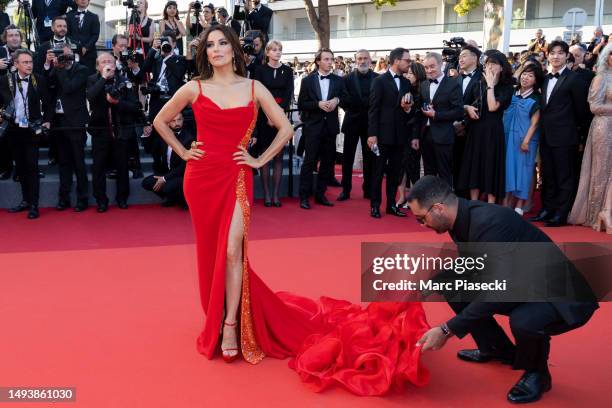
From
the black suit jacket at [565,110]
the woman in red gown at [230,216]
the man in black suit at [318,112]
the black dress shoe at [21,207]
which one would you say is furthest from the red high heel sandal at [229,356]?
the black suit jacket at [565,110]

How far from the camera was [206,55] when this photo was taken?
3.54 meters

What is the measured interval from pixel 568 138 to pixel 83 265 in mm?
4792

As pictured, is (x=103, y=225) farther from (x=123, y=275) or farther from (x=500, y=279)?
(x=500, y=279)

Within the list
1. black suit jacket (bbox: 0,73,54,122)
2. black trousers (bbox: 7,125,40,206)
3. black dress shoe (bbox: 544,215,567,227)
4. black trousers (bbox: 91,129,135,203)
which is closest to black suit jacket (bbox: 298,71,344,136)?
black trousers (bbox: 91,129,135,203)

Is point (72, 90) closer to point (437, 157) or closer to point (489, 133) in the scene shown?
point (437, 157)

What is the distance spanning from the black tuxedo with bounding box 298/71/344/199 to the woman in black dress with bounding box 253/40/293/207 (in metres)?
0.19

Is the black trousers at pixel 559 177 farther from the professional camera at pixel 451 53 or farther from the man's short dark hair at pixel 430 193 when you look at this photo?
the man's short dark hair at pixel 430 193

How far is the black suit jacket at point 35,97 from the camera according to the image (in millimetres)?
6730

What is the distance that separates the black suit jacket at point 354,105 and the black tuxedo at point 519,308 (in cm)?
482

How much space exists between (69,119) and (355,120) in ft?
10.5

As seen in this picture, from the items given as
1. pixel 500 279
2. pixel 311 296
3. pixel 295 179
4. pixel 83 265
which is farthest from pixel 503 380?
pixel 295 179

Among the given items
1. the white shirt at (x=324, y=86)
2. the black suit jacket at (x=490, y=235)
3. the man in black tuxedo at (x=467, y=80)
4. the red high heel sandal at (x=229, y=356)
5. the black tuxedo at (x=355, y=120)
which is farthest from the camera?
the black tuxedo at (x=355, y=120)

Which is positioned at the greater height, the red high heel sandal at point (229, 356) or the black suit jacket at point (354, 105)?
the black suit jacket at point (354, 105)

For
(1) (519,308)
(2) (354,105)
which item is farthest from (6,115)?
(1) (519,308)
